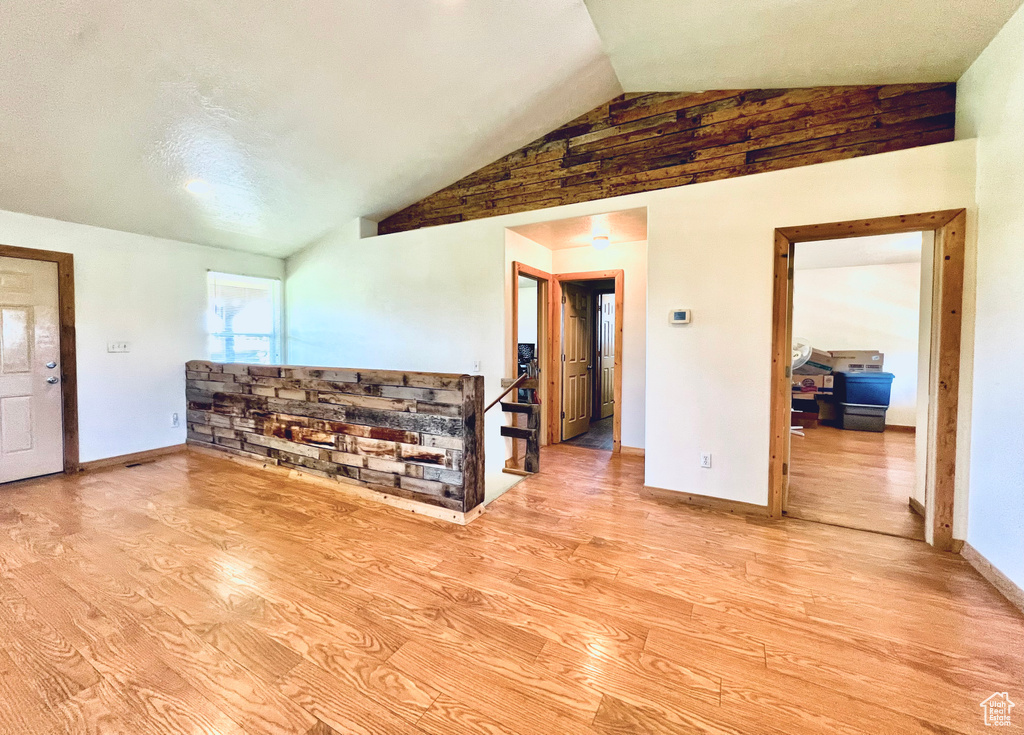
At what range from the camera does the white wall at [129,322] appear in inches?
149

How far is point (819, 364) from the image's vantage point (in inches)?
233

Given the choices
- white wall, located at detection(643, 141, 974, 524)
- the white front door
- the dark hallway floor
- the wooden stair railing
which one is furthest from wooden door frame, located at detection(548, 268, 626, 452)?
the white front door

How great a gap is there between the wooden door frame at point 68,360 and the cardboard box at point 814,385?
853cm

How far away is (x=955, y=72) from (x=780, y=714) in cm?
354

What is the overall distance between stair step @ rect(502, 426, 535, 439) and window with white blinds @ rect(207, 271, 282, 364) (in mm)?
3475

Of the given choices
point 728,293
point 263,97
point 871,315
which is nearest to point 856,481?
point 728,293

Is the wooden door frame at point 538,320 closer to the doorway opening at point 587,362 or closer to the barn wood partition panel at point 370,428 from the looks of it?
the doorway opening at point 587,362

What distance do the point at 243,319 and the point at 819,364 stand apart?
786cm

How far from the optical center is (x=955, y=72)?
2.42m

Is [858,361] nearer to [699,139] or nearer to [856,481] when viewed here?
[856,481]

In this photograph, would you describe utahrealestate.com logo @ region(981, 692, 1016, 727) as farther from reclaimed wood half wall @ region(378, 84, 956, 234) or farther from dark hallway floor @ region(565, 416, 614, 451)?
dark hallway floor @ region(565, 416, 614, 451)

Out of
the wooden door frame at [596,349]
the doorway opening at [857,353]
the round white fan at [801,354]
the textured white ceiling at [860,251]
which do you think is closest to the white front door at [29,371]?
the wooden door frame at [596,349]

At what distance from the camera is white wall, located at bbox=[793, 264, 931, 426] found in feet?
19.0

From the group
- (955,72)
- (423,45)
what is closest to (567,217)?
(423,45)
